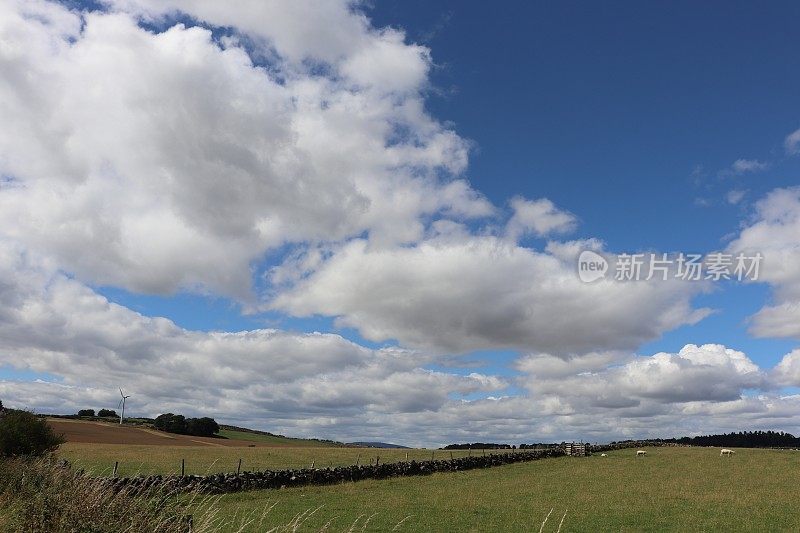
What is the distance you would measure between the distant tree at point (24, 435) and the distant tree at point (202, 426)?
10743cm

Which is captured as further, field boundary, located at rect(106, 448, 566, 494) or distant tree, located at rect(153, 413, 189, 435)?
distant tree, located at rect(153, 413, 189, 435)

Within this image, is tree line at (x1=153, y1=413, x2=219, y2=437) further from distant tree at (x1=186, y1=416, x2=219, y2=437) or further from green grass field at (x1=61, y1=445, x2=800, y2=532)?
green grass field at (x1=61, y1=445, x2=800, y2=532)

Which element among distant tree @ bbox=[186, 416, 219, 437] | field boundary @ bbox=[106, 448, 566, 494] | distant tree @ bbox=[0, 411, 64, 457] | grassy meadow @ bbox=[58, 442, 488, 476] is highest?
distant tree @ bbox=[0, 411, 64, 457]

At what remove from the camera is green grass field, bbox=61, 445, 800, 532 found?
986 inches

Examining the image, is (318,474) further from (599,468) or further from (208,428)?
(208,428)

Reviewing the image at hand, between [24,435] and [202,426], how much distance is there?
366 feet

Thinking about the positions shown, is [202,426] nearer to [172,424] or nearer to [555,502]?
[172,424]

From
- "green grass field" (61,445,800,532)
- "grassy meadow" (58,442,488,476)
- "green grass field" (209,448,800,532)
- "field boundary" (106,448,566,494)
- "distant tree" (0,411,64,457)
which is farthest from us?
"grassy meadow" (58,442,488,476)

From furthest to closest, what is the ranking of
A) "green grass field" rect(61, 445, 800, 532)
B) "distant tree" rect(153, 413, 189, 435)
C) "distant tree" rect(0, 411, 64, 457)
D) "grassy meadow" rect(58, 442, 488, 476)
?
"distant tree" rect(153, 413, 189, 435) → "grassy meadow" rect(58, 442, 488, 476) → "distant tree" rect(0, 411, 64, 457) → "green grass field" rect(61, 445, 800, 532)

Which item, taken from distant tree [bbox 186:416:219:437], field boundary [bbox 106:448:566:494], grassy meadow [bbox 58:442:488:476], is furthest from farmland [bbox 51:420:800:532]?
distant tree [bbox 186:416:219:437]

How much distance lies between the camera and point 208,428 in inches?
5797

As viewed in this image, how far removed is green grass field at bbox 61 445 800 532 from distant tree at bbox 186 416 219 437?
103 metres

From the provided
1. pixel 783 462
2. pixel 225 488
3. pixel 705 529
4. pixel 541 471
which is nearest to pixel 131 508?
pixel 705 529

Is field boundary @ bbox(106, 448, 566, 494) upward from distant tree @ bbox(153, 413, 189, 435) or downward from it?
upward
